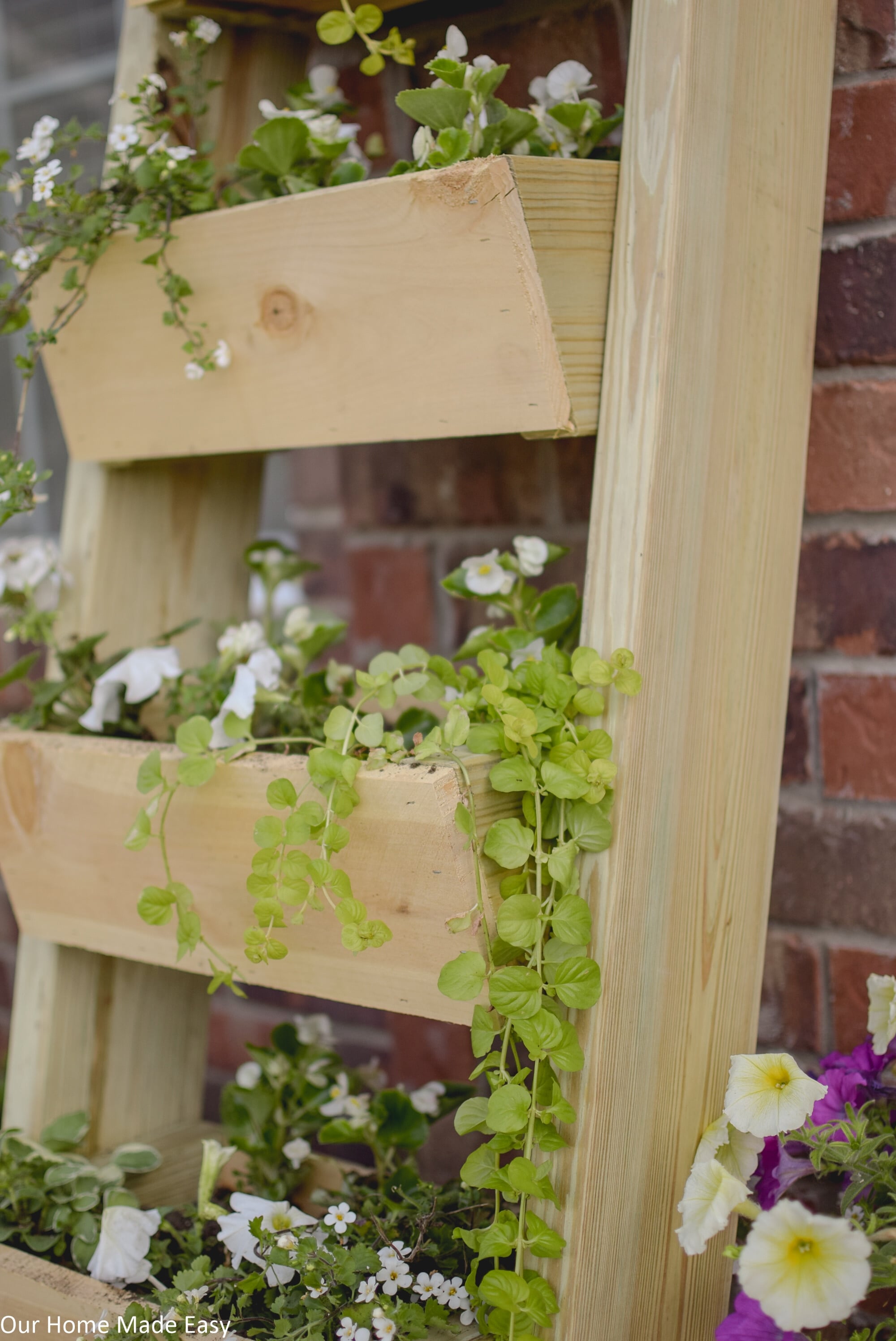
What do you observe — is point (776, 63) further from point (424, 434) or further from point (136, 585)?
point (136, 585)

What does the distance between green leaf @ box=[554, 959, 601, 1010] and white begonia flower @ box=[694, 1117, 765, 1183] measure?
137 mm

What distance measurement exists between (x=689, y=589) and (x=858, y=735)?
0.90ft

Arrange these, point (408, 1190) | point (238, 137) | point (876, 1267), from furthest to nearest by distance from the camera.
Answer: point (238, 137) < point (408, 1190) < point (876, 1267)

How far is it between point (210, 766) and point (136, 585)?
34cm

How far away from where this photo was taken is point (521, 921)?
66 centimetres

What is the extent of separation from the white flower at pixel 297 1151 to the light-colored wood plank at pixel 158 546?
43 cm

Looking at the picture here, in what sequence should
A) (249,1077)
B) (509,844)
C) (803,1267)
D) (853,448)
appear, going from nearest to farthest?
(803,1267) → (509,844) → (853,448) → (249,1077)

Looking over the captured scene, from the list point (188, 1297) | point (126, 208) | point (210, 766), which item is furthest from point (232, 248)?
point (188, 1297)

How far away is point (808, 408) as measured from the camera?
0.82 metres

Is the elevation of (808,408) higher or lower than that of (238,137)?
lower

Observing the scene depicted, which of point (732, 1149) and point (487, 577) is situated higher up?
point (487, 577)

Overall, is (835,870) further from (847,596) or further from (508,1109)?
(508,1109)

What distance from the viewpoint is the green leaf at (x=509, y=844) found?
665 mm

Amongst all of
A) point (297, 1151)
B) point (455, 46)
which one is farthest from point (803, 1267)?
point (455, 46)
